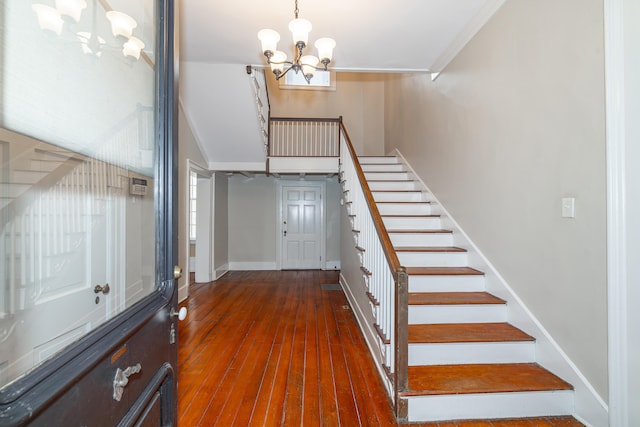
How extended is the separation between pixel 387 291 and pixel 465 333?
0.72 meters

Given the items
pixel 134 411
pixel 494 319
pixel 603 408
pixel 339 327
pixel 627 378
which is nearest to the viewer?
pixel 134 411

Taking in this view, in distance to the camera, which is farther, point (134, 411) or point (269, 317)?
point (269, 317)

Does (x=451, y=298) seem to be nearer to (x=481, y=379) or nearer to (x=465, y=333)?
(x=465, y=333)

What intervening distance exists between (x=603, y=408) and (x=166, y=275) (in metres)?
2.29

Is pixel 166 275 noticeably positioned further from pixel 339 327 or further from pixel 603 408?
pixel 339 327

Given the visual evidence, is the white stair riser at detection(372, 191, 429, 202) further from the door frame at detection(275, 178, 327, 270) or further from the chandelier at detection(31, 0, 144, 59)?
the chandelier at detection(31, 0, 144, 59)

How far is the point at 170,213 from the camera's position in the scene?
102cm

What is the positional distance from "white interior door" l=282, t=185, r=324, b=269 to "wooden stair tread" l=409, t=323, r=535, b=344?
14.6 ft

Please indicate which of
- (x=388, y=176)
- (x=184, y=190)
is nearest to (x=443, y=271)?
(x=388, y=176)

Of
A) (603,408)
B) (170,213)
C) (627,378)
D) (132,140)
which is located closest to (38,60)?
(132,140)

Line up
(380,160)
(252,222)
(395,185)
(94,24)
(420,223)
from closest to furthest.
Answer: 1. (94,24)
2. (420,223)
3. (395,185)
4. (380,160)
5. (252,222)

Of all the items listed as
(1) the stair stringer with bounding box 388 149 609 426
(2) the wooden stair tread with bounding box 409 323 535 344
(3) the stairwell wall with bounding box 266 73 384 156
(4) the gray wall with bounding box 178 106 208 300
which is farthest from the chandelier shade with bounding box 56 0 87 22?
(3) the stairwell wall with bounding box 266 73 384 156

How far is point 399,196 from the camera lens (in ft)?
13.0

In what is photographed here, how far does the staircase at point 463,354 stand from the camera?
1.75 meters
